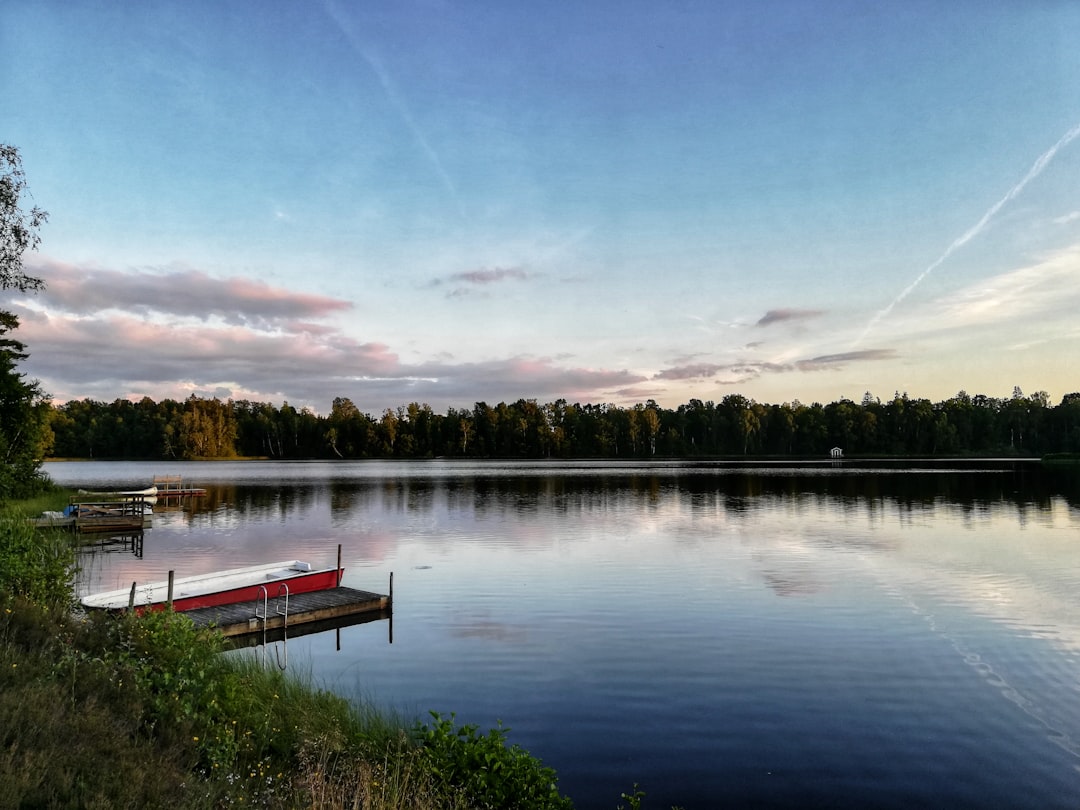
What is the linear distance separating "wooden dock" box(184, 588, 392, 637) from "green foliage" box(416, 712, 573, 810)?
11103 millimetres

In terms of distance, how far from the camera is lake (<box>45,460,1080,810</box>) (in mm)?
11836

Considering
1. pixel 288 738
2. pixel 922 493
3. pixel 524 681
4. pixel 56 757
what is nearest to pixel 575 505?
pixel 922 493

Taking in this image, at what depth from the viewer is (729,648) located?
18.7 m

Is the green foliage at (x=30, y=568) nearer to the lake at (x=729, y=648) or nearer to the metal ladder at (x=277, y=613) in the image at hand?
the metal ladder at (x=277, y=613)

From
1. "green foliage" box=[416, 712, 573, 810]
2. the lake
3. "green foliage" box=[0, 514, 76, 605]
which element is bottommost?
the lake

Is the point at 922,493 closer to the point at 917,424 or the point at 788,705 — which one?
the point at 788,705

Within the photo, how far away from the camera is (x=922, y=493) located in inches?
2630

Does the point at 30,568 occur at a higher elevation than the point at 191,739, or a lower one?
higher

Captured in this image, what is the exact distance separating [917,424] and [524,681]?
208 metres

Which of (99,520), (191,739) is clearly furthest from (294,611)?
(99,520)

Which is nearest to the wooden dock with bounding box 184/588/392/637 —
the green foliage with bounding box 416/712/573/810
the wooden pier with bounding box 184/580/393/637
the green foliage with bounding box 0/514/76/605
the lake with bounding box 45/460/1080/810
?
the wooden pier with bounding box 184/580/393/637

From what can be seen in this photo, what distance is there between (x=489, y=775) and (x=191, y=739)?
12.7 feet

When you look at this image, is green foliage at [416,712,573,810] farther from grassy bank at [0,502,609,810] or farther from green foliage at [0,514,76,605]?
green foliage at [0,514,76,605]

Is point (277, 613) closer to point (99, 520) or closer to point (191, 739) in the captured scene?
point (191, 739)
